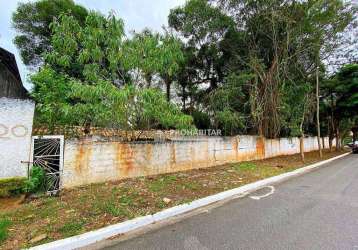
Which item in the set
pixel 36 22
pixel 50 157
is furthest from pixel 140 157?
pixel 36 22

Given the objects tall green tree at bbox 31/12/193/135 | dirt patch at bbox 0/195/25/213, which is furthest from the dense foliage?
dirt patch at bbox 0/195/25/213

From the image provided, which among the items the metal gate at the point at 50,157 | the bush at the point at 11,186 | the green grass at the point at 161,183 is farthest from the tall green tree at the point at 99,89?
the green grass at the point at 161,183

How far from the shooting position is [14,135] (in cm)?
488

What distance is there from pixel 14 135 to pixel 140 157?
3.27m

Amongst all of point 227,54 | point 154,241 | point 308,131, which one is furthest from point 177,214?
point 308,131

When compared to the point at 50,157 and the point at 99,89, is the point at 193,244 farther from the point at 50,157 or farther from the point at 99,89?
the point at 99,89

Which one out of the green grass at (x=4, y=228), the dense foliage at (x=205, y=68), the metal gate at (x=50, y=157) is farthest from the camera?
the dense foliage at (x=205, y=68)

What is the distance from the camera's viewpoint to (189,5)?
15.8m

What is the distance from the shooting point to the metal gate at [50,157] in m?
5.11

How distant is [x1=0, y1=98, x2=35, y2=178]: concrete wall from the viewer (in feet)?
15.6

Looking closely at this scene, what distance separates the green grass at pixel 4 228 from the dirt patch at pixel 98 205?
0.18 feet

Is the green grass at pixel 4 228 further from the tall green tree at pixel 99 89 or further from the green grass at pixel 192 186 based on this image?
the green grass at pixel 192 186

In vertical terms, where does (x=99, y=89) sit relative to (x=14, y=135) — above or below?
above

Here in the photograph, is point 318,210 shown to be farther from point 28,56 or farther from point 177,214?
point 28,56
